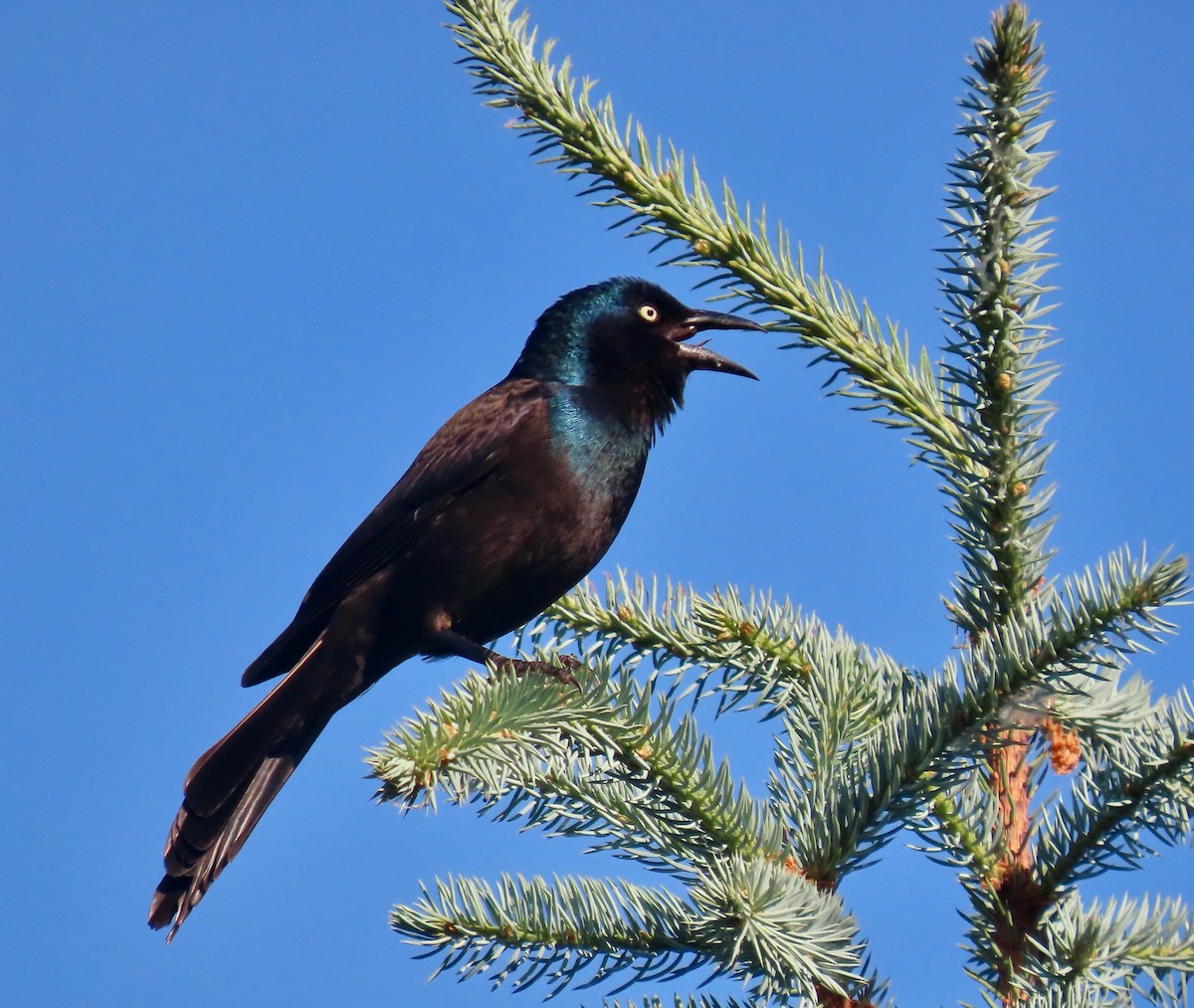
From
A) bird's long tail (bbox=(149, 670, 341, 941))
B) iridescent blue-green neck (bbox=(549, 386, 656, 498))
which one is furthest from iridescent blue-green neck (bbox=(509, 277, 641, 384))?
bird's long tail (bbox=(149, 670, 341, 941))

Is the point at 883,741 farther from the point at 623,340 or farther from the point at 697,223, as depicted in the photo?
the point at 623,340

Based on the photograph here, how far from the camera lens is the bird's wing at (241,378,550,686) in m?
4.20

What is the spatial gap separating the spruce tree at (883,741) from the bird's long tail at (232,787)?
1.64 m

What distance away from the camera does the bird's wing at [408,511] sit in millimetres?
4195

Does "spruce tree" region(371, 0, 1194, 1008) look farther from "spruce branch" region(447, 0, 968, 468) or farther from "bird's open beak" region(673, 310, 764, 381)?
"bird's open beak" region(673, 310, 764, 381)

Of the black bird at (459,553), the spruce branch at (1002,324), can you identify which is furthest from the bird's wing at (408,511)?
the spruce branch at (1002,324)

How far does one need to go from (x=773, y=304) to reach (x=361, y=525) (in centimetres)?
257

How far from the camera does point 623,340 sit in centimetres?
462

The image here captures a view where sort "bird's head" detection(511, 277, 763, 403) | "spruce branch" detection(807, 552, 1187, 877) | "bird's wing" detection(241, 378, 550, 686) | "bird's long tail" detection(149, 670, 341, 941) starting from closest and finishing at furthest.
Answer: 1. "spruce branch" detection(807, 552, 1187, 877)
2. "bird's long tail" detection(149, 670, 341, 941)
3. "bird's wing" detection(241, 378, 550, 686)
4. "bird's head" detection(511, 277, 763, 403)

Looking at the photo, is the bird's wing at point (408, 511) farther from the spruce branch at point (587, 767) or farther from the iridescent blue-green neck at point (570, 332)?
the spruce branch at point (587, 767)

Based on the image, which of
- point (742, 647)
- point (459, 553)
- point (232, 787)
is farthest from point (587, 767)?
point (232, 787)

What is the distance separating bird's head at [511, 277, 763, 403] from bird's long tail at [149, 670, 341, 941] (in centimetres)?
148

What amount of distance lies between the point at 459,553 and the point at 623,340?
1135 millimetres

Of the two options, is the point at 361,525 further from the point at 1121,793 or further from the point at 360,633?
the point at 1121,793
